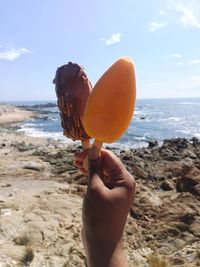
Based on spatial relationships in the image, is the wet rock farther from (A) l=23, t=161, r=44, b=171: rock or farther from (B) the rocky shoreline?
(A) l=23, t=161, r=44, b=171: rock

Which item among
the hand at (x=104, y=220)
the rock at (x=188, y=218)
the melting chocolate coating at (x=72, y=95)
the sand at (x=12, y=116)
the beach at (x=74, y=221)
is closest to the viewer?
the hand at (x=104, y=220)

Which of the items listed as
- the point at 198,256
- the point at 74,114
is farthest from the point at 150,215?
the point at 74,114

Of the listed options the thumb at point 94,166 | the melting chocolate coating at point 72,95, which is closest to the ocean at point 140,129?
the melting chocolate coating at point 72,95

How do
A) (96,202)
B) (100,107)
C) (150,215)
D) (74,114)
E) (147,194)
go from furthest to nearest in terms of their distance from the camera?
(147,194) → (150,215) → (74,114) → (100,107) → (96,202)

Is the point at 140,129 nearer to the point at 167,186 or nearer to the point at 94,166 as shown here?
the point at 167,186

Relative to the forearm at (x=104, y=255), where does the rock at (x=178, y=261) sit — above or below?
below

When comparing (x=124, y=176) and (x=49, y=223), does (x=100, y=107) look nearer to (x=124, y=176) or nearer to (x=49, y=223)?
(x=124, y=176)

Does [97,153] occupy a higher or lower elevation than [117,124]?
lower

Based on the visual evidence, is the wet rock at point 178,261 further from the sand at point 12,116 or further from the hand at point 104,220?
the sand at point 12,116
